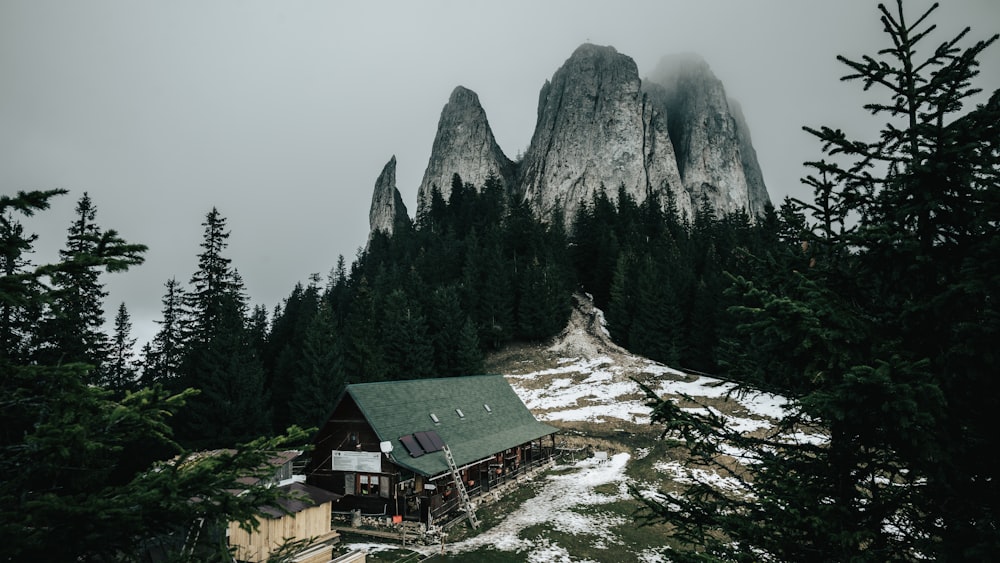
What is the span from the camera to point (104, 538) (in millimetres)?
4246

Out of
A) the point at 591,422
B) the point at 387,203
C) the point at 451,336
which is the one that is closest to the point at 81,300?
the point at 591,422

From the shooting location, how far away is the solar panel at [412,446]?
22812 mm

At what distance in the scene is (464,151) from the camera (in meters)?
122

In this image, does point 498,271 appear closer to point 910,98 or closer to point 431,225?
point 431,225

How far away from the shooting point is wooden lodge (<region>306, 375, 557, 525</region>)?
74.4ft

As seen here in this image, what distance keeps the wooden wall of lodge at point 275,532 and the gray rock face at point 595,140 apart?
87.6 m

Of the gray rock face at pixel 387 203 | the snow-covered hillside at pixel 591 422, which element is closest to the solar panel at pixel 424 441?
the snow-covered hillside at pixel 591 422

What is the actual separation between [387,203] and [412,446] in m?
119

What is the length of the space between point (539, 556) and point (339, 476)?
11827 mm

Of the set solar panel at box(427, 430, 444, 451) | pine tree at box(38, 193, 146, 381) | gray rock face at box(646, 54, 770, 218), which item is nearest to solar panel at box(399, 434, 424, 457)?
solar panel at box(427, 430, 444, 451)

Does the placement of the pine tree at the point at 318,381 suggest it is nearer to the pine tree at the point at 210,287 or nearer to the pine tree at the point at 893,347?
the pine tree at the point at 210,287

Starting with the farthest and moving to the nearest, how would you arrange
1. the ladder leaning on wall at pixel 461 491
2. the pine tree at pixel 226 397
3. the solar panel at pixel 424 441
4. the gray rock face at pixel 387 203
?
1. the gray rock face at pixel 387 203
2. the pine tree at pixel 226 397
3. the solar panel at pixel 424 441
4. the ladder leaning on wall at pixel 461 491

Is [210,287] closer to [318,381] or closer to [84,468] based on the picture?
[318,381]

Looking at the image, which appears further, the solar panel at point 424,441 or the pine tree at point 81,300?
the solar panel at point 424,441
